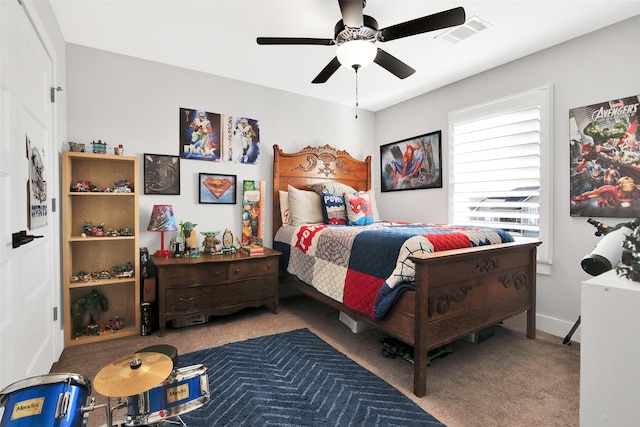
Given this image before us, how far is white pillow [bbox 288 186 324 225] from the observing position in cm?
349

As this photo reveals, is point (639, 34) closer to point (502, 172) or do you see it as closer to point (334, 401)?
point (502, 172)

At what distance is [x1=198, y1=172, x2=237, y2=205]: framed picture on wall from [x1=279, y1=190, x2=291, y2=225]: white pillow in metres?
0.54

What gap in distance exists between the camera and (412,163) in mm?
3990

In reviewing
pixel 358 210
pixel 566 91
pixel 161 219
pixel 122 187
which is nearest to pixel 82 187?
pixel 122 187

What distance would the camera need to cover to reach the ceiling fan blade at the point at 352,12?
1764 millimetres

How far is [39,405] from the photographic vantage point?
2.88 ft

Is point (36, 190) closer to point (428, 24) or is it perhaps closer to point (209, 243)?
point (209, 243)

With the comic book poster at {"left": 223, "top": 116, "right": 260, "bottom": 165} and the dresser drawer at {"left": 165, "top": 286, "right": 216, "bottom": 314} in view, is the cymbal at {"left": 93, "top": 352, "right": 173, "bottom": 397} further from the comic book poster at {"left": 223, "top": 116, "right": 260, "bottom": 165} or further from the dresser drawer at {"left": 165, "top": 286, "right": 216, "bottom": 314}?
the comic book poster at {"left": 223, "top": 116, "right": 260, "bottom": 165}

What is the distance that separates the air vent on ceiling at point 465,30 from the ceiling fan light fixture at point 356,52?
0.92 meters

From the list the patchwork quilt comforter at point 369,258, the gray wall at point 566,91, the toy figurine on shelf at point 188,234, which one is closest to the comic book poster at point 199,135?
the toy figurine on shelf at point 188,234

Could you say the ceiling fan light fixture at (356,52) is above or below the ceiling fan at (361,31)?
below

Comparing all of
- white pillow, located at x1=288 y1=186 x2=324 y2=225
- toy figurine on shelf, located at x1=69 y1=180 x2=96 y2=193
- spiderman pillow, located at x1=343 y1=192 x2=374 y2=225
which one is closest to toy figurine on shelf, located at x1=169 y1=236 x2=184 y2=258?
toy figurine on shelf, located at x1=69 y1=180 x2=96 y2=193

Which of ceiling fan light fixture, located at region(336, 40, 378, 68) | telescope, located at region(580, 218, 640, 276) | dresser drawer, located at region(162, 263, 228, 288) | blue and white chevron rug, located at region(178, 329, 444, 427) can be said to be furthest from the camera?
dresser drawer, located at region(162, 263, 228, 288)

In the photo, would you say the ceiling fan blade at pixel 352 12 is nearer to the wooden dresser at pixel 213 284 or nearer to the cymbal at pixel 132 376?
the cymbal at pixel 132 376
